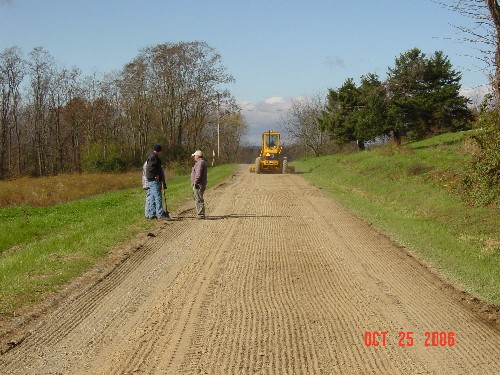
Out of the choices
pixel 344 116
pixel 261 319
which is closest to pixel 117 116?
pixel 344 116

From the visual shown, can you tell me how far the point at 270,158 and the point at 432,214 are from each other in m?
22.7

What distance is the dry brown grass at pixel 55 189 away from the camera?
107ft

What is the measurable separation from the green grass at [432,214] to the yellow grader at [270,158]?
646 cm

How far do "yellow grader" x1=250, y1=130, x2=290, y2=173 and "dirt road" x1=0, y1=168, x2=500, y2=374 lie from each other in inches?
1092

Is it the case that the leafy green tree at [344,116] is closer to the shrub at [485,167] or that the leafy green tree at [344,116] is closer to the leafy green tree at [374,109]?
the leafy green tree at [374,109]

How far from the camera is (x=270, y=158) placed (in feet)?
131

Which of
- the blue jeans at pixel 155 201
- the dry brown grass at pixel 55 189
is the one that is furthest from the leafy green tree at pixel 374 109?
the blue jeans at pixel 155 201

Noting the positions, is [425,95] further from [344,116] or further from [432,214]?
[432,214]

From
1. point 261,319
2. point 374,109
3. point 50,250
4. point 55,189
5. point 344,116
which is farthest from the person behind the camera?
point 344,116

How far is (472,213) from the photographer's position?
16094mm

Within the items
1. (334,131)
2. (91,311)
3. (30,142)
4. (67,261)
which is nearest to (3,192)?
→ (67,261)

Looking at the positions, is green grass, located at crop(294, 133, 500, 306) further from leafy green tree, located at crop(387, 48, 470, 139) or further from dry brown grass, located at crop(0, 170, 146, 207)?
dry brown grass, located at crop(0, 170, 146, 207)

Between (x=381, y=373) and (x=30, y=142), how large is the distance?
7696 cm

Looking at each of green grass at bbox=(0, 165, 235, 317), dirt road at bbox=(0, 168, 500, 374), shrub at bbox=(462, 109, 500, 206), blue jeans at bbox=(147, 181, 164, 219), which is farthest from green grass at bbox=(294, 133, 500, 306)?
green grass at bbox=(0, 165, 235, 317)
